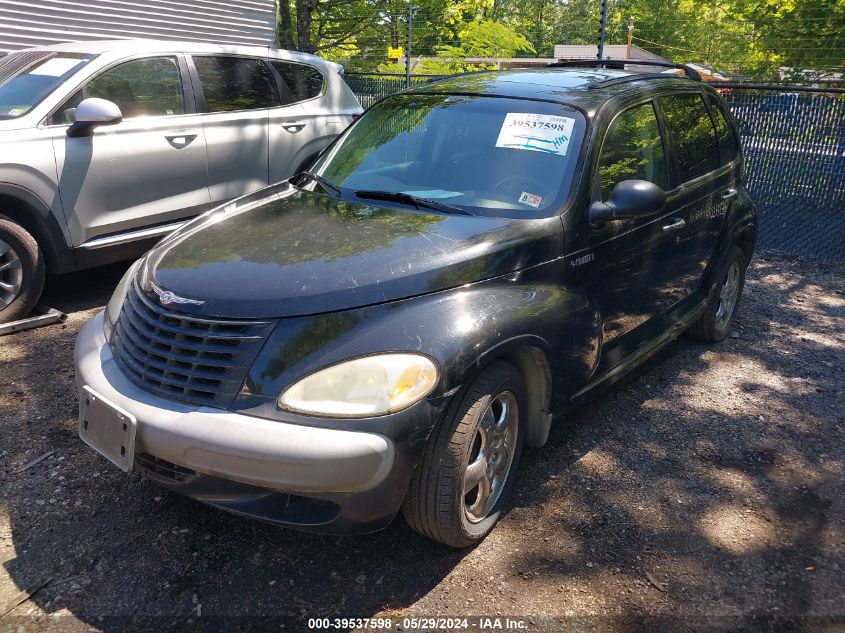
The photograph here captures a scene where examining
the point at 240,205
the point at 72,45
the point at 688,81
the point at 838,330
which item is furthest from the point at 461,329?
the point at 72,45

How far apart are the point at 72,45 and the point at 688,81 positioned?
4.55 metres

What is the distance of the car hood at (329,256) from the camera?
2.57 metres

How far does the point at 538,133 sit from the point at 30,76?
3.93m

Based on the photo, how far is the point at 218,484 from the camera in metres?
2.48

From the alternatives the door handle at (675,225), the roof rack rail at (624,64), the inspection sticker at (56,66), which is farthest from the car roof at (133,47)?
the door handle at (675,225)

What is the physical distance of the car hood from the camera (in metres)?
2.57

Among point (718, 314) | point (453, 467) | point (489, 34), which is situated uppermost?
point (489, 34)

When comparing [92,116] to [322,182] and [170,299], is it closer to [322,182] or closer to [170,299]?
[322,182]

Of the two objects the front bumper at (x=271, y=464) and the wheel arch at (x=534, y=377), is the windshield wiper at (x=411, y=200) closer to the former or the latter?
the wheel arch at (x=534, y=377)

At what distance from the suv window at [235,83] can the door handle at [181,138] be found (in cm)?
32

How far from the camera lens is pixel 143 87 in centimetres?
553

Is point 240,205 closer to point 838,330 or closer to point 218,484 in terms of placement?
point 218,484

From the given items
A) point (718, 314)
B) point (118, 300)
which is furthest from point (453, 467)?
point (718, 314)

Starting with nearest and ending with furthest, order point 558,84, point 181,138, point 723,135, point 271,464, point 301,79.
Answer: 1. point 271,464
2. point 558,84
3. point 723,135
4. point 181,138
5. point 301,79
